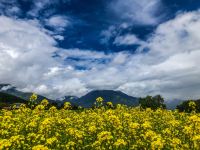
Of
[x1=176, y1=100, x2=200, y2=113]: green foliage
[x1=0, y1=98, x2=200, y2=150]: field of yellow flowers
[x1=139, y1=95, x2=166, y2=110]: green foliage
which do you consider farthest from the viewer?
[x1=139, y1=95, x2=166, y2=110]: green foliage

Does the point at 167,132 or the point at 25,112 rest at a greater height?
the point at 25,112

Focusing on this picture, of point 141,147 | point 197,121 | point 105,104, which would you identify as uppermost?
point 105,104

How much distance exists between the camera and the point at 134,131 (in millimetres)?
17219

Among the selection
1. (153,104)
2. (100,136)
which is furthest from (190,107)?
(153,104)

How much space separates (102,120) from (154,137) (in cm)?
856

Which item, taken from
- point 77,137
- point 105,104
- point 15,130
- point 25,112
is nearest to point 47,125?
point 77,137

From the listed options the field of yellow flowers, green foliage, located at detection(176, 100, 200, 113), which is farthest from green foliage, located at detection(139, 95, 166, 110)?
the field of yellow flowers

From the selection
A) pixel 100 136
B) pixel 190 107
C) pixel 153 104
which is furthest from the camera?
pixel 153 104

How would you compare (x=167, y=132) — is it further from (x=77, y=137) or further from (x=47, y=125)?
(x=47, y=125)

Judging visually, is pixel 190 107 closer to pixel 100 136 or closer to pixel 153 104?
pixel 100 136

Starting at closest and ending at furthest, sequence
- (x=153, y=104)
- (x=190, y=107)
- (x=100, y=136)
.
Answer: (x=100, y=136) < (x=190, y=107) < (x=153, y=104)

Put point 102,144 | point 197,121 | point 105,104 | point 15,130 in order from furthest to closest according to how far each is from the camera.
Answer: point 105,104 → point 15,130 → point 197,121 → point 102,144

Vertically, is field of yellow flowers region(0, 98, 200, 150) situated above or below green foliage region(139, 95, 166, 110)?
below

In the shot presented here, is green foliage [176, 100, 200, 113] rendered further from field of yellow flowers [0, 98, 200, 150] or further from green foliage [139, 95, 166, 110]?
field of yellow flowers [0, 98, 200, 150]
